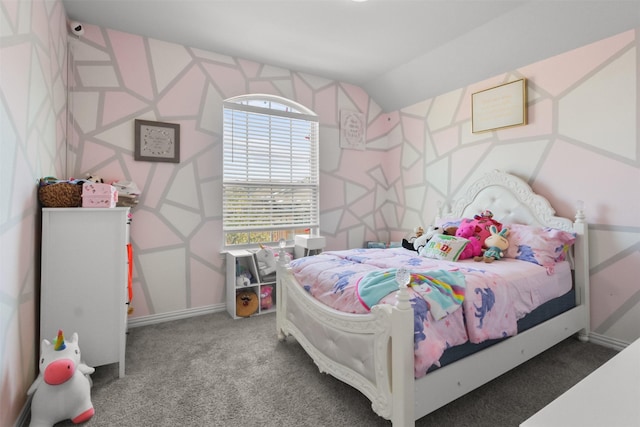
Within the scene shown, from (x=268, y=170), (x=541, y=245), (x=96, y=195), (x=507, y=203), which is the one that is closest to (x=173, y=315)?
(x=96, y=195)

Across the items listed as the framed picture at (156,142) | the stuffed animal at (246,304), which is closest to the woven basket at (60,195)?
the framed picture at (156,142)

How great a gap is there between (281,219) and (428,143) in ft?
6.72

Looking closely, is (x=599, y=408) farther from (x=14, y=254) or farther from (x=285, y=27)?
(x=285, y=27)

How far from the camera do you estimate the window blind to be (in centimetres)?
347

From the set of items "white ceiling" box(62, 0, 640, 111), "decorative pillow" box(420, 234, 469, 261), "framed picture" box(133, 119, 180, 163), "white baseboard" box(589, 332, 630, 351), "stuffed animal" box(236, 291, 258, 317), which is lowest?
"white baseboard" box(589, 332, 630, 351)

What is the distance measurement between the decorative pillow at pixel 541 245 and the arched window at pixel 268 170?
2190 millimetres

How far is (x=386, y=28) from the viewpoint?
9.43 feet

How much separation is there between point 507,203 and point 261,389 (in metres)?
2.71

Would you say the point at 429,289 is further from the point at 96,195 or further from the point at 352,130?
the point at 352,130

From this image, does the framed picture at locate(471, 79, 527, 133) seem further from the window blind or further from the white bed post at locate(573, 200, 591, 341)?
the window blind

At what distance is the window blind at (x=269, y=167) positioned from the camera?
3473 mm

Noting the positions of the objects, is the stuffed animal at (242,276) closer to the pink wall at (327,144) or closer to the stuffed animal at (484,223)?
the pink wall at (327,144)

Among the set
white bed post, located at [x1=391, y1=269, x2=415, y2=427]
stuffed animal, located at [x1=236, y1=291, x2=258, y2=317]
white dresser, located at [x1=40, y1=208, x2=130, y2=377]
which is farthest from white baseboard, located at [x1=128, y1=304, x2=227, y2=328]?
white bed post, located at [x1=391, y1=269, x2=415, y2=427]

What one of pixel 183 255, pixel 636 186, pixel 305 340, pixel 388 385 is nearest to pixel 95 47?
pixel 183 255
